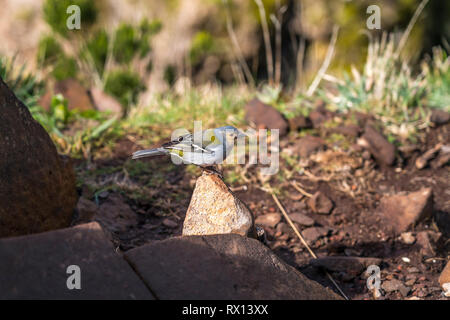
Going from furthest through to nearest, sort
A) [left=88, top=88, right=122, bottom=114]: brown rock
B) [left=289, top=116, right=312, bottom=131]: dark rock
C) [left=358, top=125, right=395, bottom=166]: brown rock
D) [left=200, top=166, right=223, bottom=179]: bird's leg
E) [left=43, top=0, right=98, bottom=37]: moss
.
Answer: [left=43, top=0, right=98, bottom=37]: moss → [left=88, top=88, right=122, bottom=114]: brown rock → [left=289, top=116, right=312, bottom=131]: dark rock → [left=358, top=125, right=395, bottom=166]: brown rock → [left=200, top=166, right=223, bottom=179]: bird's leg

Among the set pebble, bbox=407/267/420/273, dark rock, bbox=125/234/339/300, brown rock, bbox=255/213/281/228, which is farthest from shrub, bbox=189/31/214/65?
dark rock, bbox=125/234/339/300

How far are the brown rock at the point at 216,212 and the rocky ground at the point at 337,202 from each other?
751 millimetres

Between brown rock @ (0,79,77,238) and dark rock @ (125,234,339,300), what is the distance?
1.01m

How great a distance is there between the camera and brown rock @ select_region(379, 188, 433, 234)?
4102 millimetres

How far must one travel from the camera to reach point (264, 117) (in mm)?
5262

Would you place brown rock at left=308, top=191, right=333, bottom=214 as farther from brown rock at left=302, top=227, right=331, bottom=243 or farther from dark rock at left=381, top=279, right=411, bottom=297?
dark rock at left=381, top=279, right=411, bottom=297

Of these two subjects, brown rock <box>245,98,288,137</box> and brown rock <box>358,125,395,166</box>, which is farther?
brown rock <box>245,98,288,137</box>

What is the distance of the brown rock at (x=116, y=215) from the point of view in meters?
3.81

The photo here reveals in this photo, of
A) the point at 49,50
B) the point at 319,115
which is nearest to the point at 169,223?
the point at 319,115

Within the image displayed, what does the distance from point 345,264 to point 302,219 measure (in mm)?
716

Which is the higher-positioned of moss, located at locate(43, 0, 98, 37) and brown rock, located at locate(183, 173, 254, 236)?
moss, located at locate(43, 0, 98, 37)

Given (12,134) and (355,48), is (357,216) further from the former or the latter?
(355,48)
